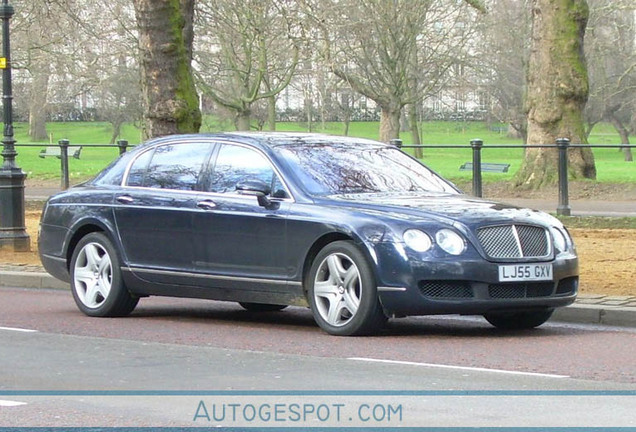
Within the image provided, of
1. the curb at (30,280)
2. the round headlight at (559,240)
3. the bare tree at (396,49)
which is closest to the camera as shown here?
the round headlight at (559,240)

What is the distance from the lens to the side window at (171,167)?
11844mm

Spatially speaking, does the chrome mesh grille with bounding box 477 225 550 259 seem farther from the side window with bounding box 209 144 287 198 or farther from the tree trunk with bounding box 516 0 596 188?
the tree trunk with bounding box 516 0 596 188

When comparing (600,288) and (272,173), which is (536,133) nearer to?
(600,288)

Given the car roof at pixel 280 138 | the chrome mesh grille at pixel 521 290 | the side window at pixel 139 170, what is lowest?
the chrome mesh grille at pixel 521 290

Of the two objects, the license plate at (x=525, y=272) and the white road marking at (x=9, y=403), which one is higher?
the license plate at (x=525, y=272)

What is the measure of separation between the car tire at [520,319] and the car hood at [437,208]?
2.42 ft

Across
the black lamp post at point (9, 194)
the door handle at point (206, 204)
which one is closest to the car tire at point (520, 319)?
the door handle at point (206, 204)

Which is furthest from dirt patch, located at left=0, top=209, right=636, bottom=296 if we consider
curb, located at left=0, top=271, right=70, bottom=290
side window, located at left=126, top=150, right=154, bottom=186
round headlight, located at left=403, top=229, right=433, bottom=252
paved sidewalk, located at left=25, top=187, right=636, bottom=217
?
side window, located at left=126, top=150, right=154, bottom=186

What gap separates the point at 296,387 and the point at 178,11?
1169 cm

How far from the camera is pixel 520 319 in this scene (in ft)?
36.4

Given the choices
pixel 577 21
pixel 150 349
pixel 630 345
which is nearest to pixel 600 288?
pixel 630 345

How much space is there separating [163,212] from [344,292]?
2165mm

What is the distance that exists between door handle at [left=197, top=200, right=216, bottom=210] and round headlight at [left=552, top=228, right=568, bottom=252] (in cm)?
277

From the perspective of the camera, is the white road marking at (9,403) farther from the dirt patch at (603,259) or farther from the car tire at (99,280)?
the dirt patch at (603,259)
